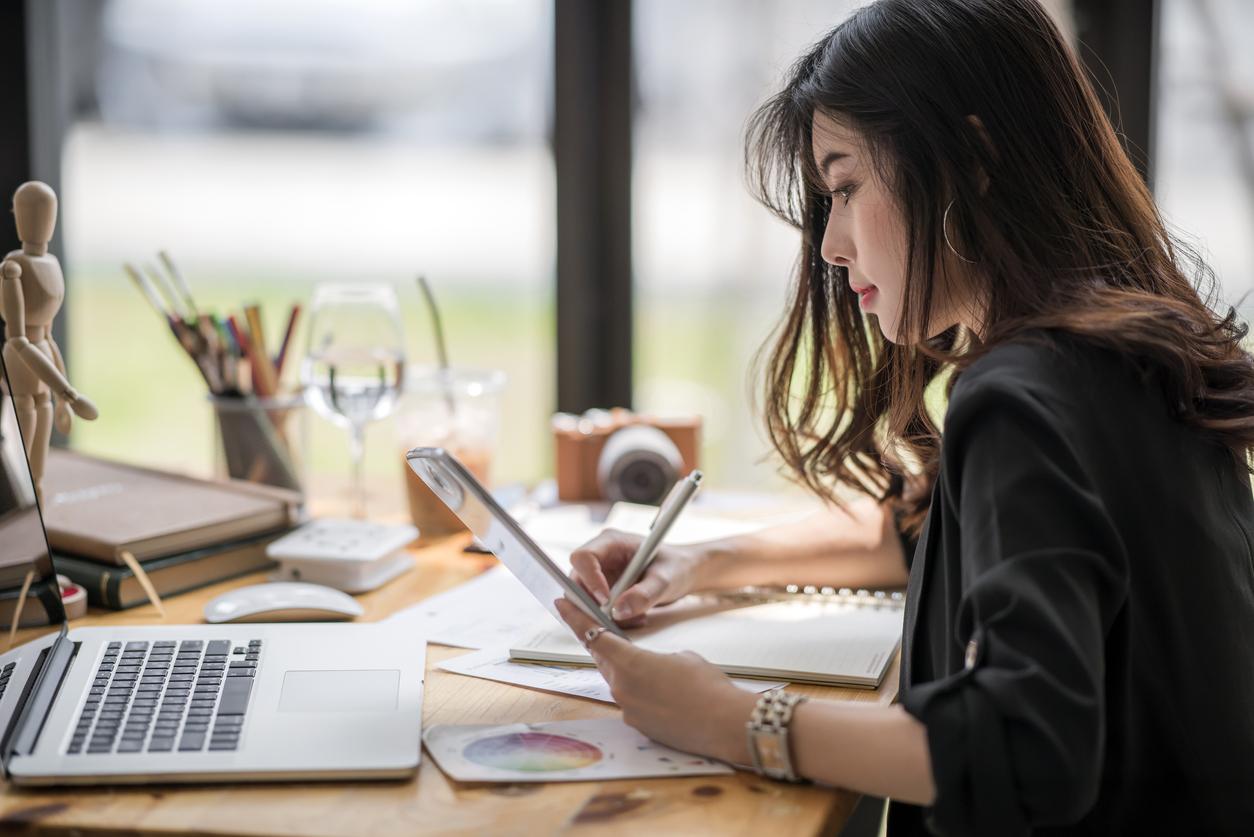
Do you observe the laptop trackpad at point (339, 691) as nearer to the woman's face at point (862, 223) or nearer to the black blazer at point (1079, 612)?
the black blazer at point (1079, 612)

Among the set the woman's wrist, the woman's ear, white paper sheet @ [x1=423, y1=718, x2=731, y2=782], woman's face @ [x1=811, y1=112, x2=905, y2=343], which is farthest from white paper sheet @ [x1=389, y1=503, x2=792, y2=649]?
the woman's ear

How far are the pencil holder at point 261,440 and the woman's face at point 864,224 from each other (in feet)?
2.34

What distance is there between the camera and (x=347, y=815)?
0.72m

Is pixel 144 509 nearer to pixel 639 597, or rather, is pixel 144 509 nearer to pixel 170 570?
pixel 170 570

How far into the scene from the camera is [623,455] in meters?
1.54

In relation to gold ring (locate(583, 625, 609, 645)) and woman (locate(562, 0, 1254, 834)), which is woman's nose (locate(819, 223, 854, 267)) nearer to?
woman (locate(562, 0, 1254, 834))

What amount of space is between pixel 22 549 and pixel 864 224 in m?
0.73

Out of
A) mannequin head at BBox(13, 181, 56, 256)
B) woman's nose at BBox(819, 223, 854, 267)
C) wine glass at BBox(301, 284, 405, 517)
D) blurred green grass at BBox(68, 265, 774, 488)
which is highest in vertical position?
mannequin head at BBox(13, 181, 56, 256)

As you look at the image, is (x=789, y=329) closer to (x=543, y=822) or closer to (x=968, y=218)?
(x=968, y=218)

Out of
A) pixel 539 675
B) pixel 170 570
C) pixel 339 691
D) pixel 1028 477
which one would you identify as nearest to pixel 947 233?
pixel 1028 477

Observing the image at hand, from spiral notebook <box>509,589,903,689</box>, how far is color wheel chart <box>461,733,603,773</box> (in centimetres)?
16

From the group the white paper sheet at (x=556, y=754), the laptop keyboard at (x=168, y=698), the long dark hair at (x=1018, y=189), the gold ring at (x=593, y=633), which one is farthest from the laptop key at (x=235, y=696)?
the long dark hair at (x=1018, y=189)

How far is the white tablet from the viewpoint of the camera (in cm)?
84

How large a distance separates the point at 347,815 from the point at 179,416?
396 cm
